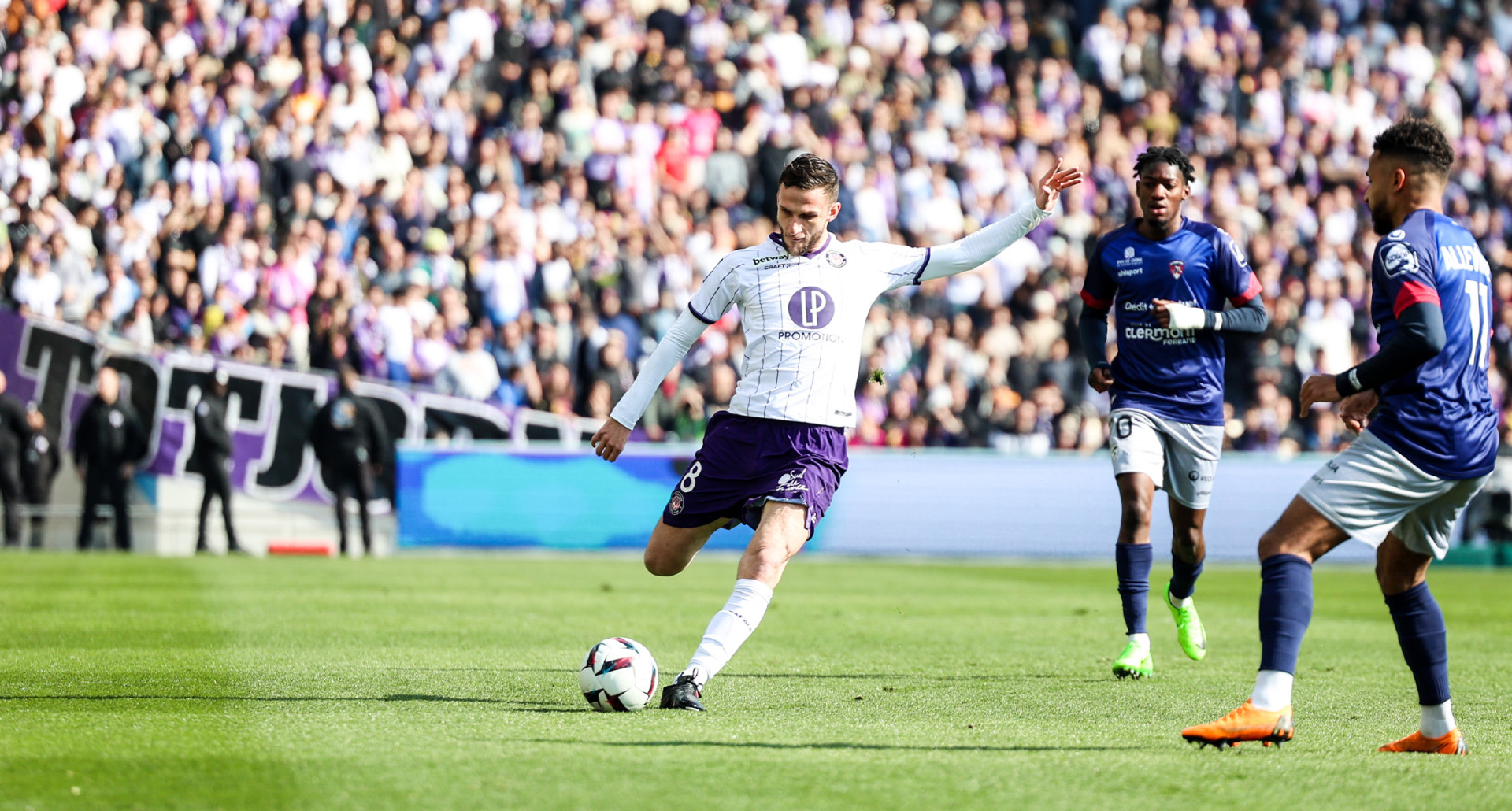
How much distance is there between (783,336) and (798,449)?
0.48m

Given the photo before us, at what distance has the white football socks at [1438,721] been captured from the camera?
19.2 feet

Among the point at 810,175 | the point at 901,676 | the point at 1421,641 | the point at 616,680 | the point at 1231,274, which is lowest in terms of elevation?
the point at 901,676

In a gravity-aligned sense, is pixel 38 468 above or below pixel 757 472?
below

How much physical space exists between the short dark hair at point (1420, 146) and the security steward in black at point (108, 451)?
15.6m

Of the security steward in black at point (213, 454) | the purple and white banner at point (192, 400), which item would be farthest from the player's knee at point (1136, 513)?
the security steward in black at point (213, 454)

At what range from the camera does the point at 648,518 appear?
19.2m

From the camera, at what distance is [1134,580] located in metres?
8.77

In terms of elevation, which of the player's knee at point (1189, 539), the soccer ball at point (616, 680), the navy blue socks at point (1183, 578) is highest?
the player's knee at point (1189, 539)

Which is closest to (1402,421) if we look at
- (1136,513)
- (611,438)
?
(611,438)

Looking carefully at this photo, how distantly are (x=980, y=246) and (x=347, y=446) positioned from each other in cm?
1300

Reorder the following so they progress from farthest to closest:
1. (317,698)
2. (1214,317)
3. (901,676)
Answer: (1214,317) < (901,676) < (317,698)

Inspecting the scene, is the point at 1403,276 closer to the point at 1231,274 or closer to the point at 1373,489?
the point at 1373,489

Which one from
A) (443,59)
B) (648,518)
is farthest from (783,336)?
(443,59)

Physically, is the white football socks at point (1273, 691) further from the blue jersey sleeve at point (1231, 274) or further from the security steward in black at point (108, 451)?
the security steward in black at point (108, 451)
